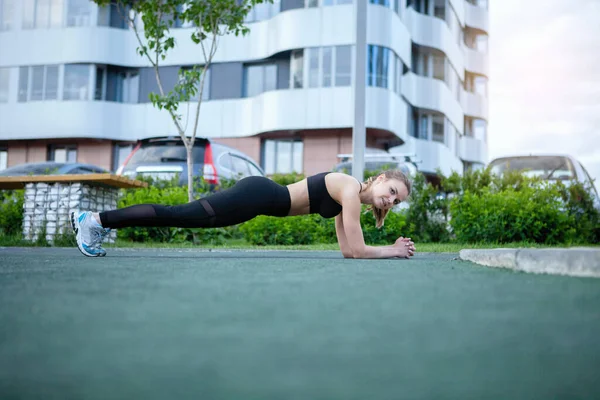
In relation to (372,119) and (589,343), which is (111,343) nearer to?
(589,343)

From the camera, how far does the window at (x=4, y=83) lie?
2404cm

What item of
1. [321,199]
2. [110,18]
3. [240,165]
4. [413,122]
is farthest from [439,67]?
[321,199]

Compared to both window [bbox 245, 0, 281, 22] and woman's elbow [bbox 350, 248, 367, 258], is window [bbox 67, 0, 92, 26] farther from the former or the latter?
woman's elbow [bbox 350, 248, 367, 258]

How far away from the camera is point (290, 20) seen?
69.5 ft

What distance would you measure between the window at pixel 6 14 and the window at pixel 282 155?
38.0ft

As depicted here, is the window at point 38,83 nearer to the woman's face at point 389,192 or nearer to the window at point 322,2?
the window at point 322,2

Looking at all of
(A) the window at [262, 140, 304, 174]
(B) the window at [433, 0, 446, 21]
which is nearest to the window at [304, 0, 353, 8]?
(A) the window at [262, 140, 304, 174]

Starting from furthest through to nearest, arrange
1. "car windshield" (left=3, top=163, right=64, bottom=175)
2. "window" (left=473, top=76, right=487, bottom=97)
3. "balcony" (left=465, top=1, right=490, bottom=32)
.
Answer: "window" (left=473, top=76, right=487, bottom=97)
"balcony" (left=465, top=1, right=490, bottom=32)
"car windshield" (left=3, top=163, right=64, bottom=175)

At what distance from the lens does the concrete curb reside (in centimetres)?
290

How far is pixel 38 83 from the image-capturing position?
2383 centimetres

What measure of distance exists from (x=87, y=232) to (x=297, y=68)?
17.4 meters

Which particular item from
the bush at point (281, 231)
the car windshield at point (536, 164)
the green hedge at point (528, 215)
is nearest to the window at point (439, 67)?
the car windshield at point (536, 164)

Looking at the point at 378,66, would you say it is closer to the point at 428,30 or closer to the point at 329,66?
the point at 329,66

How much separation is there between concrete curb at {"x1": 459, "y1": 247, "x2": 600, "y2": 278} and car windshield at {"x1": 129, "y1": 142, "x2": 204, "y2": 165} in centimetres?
884
